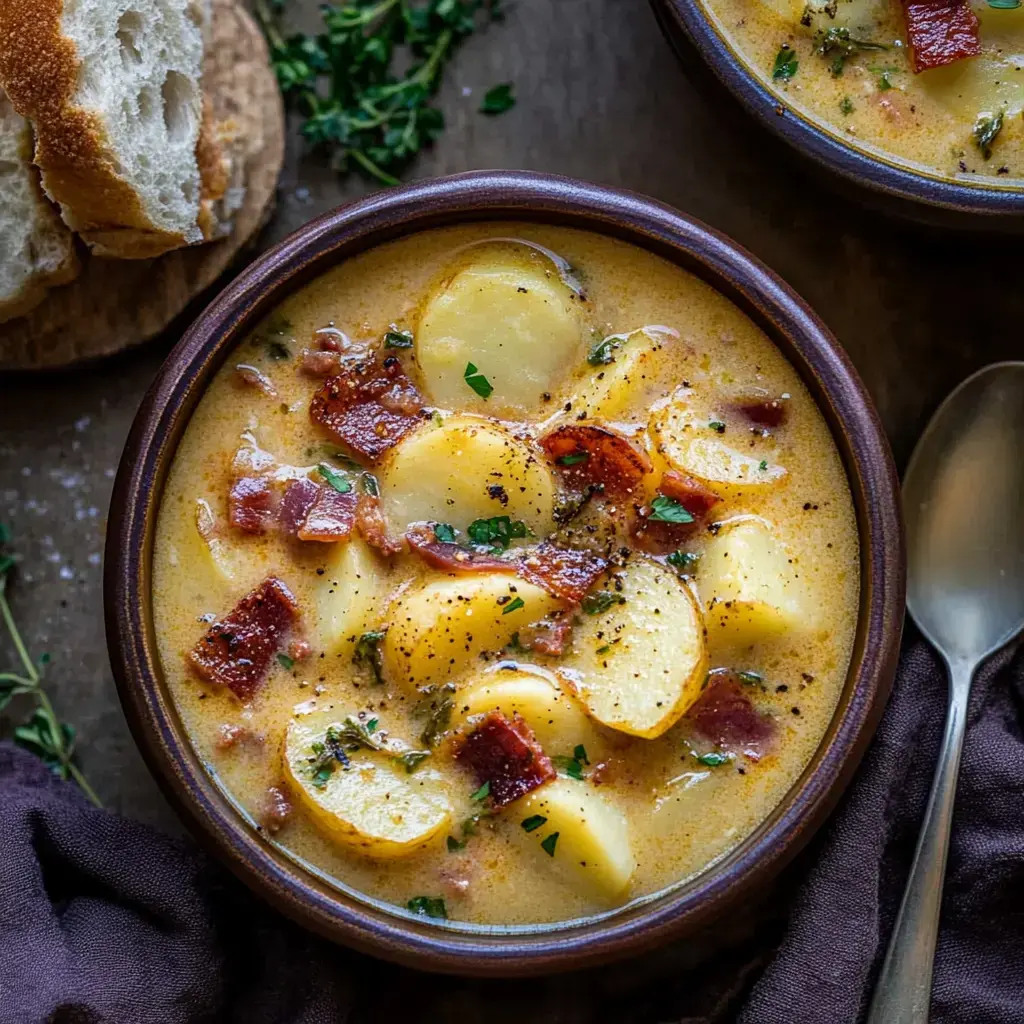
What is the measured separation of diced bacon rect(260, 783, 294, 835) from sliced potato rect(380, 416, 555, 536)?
1.61ft

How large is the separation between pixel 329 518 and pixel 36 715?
923 millimetres

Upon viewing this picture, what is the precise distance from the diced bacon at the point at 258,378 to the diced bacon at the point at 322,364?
6 centimetres

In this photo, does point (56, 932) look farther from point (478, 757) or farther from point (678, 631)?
point (678, 631)

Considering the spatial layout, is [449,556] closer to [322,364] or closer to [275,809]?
[322,364]

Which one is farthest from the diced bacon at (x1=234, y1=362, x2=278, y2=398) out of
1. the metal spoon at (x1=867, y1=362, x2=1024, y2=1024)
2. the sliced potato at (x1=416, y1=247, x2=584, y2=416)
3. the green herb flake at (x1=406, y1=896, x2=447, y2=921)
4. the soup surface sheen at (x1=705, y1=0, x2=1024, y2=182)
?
the metal spoon at (x1=867, y1=362, x2=1024, y2=1024)

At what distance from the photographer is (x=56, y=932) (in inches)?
100

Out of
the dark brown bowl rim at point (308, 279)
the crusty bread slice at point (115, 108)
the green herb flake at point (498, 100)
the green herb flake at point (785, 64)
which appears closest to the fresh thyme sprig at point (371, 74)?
the green herb flake at point (498, 100)

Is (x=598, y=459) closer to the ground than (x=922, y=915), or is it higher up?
higher up

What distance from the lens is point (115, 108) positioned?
8.43 ft

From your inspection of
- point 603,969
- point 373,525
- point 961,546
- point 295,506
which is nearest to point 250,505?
point 295,506

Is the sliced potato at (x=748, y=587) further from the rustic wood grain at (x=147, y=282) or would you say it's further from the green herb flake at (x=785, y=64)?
the rustic wood grain at (x=147, y=282)

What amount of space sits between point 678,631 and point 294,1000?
1.06 meters

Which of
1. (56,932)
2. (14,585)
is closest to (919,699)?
(56,932)

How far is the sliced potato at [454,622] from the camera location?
91.3 inches
